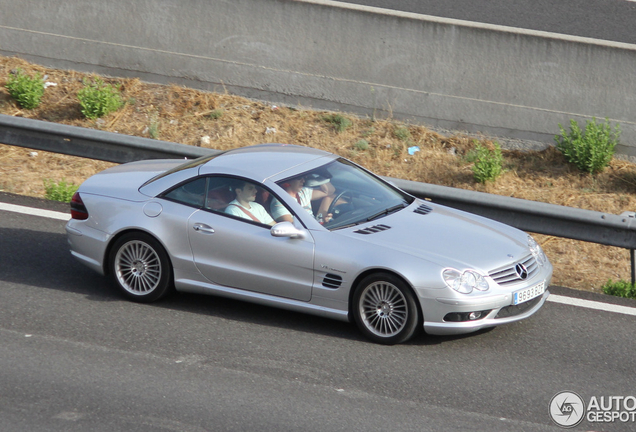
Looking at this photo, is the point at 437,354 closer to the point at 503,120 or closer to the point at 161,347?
the point at 161,347

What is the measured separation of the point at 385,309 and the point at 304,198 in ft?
3.99

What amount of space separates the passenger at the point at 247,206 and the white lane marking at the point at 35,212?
9.95ft

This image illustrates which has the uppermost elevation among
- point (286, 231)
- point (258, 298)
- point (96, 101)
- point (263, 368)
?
point (96, 101)

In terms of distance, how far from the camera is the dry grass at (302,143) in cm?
1038

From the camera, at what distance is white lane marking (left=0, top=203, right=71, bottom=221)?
29.1 ft

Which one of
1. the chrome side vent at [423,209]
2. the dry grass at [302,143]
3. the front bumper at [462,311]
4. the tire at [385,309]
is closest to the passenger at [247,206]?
the tire at [385,309]

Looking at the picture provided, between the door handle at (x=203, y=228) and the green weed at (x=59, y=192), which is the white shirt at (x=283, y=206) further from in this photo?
the green weed at (x=59, y=192)

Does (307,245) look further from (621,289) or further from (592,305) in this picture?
(621,289)

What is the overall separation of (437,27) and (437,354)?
665 centimetres

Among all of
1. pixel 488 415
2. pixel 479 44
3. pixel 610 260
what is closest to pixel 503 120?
pixel 479 44

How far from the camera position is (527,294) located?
242 inches

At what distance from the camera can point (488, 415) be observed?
512cm

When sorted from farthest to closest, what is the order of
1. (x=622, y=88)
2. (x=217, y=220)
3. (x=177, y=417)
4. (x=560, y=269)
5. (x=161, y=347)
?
1. (x=622, y=88)
2. (x=560, y=269)
3. (x=217, y=220)
4. (x=161, y=347)
5. (x=177, y=417)

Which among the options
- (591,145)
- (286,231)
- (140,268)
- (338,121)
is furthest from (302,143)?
(286,231)
